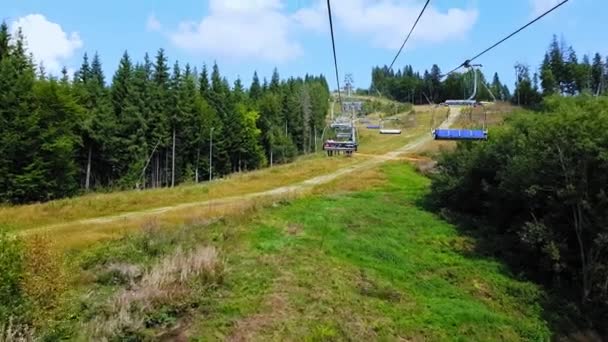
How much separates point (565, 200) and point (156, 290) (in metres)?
17.3

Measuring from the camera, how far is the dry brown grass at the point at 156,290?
40.1ft

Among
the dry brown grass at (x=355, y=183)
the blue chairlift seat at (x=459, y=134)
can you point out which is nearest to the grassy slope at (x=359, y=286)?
the blue chairlift seat at (x=459, y=134)

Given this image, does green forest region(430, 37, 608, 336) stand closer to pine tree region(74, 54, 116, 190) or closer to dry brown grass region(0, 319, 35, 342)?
dry brown grass region(0, 319, 35, 342)

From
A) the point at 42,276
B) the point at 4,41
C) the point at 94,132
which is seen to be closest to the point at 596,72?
the point at 94,132

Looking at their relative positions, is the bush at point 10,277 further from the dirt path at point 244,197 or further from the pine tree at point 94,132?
the pine tree at point 94,132

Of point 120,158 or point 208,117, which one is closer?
point 120,158

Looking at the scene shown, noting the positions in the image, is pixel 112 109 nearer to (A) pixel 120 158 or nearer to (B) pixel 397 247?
(A) pixel 120 158

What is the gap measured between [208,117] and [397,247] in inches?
2165

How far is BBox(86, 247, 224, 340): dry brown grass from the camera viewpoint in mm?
12227

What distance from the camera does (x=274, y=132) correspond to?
93.8 metres

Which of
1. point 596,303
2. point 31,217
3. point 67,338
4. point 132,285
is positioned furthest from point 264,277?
point 31,217

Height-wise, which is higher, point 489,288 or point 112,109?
point 112,109

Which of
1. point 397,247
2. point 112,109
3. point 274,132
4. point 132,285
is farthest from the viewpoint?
point 274,132

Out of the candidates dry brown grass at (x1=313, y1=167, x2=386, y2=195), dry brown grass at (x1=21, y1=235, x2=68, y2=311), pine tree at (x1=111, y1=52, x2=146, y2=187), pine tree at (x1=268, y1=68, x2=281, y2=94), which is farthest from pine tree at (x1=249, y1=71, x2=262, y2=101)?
dry brown grass at (x1=21, y1=235, x2=68, y2=311)
